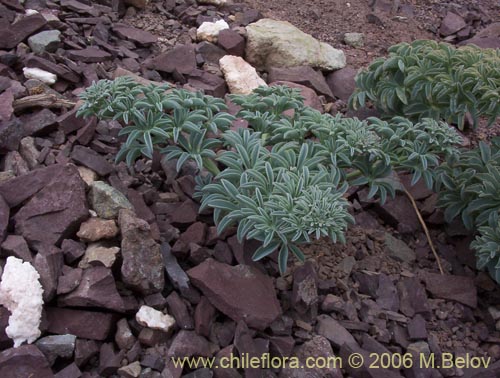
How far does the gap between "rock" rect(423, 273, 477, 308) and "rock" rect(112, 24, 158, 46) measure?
245cm

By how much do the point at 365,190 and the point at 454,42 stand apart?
2.18m

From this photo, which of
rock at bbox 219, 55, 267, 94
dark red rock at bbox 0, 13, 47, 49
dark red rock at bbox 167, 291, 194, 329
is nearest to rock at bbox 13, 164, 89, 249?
dark red rock at bbox 167, 291, 194, 329

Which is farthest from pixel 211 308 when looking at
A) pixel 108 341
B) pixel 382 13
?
pixel 382 13

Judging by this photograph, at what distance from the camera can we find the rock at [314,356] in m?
2.50

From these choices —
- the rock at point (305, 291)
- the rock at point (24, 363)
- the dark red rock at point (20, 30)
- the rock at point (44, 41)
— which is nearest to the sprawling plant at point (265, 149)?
the rock at point (305, 291)

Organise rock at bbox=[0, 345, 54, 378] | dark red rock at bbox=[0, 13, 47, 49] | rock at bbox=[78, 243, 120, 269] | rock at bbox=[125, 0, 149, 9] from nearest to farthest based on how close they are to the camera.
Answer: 1. rock at bbox=[0, 345, 54, 378]
2. rock at bbox=[78, 243, 120, 269]
3. dark red rock at bbox=[0, 13, 47, 49]
4. rock at bbox=[125, 0, 149, 9]

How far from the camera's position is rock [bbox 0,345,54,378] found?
2.19 metres

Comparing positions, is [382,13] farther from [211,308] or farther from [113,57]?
[211,308]

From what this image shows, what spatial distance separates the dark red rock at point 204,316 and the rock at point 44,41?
80.2 inches

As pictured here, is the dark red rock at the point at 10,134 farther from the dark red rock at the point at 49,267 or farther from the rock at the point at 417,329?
the rock at the point at 417,329

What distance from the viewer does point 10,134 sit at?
302 centimetres

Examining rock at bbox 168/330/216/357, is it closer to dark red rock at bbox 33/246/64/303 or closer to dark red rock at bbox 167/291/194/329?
dark red rock at bbox 167/291/194/329

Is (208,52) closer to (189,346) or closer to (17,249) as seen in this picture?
(17,249)

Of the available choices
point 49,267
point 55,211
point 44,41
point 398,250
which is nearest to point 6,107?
point 44,41
